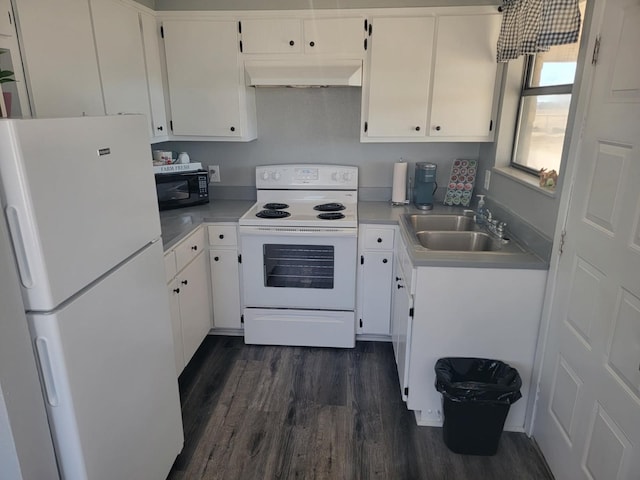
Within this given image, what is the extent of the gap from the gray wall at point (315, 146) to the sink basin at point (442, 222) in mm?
504

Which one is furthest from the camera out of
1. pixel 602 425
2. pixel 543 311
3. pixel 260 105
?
pixel 260 105

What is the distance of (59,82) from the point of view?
183cm

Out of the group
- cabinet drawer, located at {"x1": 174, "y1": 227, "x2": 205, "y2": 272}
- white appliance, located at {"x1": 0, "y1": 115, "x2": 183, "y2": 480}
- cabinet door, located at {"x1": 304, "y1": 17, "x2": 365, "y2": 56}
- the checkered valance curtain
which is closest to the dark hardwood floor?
white appliance, located at {"x1": 0, "y1": 115, "x2": 183, "y2": 480}

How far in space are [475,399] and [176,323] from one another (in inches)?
62.8

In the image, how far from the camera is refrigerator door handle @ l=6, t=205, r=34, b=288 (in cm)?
103

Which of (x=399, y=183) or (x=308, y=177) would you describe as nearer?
(x=399, y=183)

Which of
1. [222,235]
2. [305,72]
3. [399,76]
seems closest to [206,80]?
[305,72]

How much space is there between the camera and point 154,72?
2713 mm

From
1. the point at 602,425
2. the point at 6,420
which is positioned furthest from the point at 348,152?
the point at 6,420

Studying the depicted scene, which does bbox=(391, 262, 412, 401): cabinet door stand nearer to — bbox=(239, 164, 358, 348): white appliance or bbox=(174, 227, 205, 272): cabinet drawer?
bbox=(239, 164, 358, 348): white appliance

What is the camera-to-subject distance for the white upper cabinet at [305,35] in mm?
2668

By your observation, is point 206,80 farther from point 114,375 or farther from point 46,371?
point 46,371

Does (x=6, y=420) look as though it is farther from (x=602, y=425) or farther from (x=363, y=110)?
(x=363, y=110)

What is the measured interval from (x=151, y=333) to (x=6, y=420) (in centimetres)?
63
